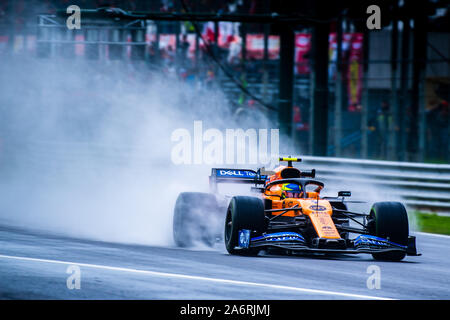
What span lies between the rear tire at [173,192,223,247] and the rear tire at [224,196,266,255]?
125cm

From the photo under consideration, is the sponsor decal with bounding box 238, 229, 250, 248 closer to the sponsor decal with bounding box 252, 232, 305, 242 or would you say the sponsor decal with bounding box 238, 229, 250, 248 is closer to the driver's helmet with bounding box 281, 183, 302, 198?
the sponsor decal with bounding box 252, 232, 305, 242

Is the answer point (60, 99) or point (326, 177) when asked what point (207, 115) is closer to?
point (60, 99)

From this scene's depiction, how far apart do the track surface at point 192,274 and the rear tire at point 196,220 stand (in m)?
0.50

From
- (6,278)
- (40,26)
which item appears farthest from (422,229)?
(40,26)

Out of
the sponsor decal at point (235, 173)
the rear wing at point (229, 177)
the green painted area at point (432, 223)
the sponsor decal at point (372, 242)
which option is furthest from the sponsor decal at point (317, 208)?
the green painted area at point (432, 223)

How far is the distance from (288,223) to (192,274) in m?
2.39

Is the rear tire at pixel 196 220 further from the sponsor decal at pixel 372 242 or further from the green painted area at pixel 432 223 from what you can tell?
the green painted area at pixel 432 223

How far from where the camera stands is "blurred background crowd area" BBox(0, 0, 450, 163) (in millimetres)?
24594

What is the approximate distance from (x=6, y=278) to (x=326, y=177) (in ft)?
33.0

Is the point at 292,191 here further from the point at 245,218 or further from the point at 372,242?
the point at 372,242

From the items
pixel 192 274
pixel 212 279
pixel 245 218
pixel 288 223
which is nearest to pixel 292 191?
pixel 288 223

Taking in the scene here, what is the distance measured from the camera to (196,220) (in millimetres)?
11117

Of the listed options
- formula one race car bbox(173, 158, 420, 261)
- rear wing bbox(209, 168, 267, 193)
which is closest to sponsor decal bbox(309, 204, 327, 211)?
formula one race car bbox(173, 158, 420, 261)

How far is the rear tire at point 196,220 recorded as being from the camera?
11.1 m
